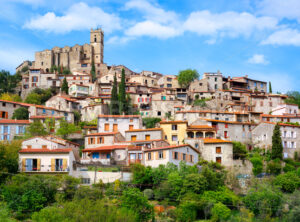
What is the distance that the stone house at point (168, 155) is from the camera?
52781 mm

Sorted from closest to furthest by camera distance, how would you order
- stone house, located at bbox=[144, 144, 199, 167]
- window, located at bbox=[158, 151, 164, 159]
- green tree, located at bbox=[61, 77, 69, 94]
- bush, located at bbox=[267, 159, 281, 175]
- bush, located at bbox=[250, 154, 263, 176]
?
stone house, located at bbox=[144, 144, 199, 167], window, located at bbox=[158, 151, 164, 159], bush, located at bbox=[250, 154, 263, 176], bush, located at bbox=[267, 159, 281, 175], green tree, located at bbox=[61, 77, 69, 94]

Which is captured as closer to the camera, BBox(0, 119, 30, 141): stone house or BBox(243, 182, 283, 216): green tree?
BBox(243, 182, 283, 216): green tree

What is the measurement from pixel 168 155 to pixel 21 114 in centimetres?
3153

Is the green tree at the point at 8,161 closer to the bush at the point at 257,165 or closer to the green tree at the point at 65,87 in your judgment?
the bush at the point at 257,165

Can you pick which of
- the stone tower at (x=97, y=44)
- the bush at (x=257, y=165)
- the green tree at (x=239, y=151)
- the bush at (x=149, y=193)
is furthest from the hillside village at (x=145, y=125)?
the stone tower at (x=97, y=44)

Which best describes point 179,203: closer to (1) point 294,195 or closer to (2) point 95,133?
(1) point 294,195

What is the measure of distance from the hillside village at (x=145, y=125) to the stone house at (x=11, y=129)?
143 millimetres

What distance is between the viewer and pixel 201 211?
46.2 m

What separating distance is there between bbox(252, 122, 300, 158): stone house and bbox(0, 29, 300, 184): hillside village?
148mm

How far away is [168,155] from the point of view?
5259 centimetres

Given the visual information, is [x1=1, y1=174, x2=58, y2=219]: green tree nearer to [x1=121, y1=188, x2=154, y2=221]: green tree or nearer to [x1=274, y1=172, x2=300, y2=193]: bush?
[x1=121, y1=188, x2=154, y2=221]: green tree

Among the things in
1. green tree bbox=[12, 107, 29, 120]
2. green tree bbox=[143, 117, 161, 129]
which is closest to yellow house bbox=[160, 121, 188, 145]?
green tree bbox=[143, 117, 161, 129]

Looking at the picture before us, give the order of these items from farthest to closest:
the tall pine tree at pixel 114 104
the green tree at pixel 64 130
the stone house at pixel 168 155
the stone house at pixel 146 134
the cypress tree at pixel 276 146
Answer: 1. the tall pine tree at pixel 114 104
2. the green tree at pixel 64 130
3. the stone house at pixel 146 134
4. the cypress tree at pixel 276 146
5. the stone house at pixel 168 155

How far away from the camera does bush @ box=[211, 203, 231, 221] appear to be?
44.3 metres
